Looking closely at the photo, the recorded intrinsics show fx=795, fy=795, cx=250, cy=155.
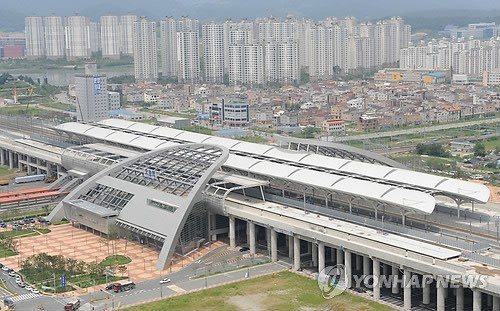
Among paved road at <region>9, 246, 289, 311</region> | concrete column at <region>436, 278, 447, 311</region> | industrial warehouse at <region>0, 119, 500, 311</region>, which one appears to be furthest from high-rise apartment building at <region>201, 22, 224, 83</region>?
concrete column at <region>436, 278, 447, 311</region>

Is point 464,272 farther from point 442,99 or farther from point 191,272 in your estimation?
point 442,99

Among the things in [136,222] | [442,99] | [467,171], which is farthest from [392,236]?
[442,99]

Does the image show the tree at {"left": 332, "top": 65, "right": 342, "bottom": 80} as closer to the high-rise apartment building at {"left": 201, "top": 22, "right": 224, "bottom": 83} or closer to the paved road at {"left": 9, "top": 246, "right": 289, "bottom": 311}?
the high-rise apartment building at {"left": 201, "top": 22, "right": 224, "bottom": 83}

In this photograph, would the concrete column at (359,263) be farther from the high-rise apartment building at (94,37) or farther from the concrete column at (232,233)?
the high-rise apartment building at (94,37)

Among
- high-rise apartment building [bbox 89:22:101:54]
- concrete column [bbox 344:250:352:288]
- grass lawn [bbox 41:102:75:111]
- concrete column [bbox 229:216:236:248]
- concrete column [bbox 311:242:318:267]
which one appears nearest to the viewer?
concrete column [bbox 344:250:352:288]

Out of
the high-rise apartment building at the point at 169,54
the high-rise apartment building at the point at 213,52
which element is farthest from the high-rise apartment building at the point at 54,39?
the high-rise apartment building at the point at 213,52

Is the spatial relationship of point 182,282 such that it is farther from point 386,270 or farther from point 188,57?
point 188,57
